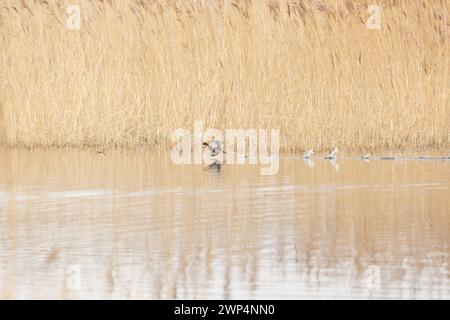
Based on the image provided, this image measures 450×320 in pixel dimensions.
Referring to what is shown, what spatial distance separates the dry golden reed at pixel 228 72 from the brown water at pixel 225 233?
225 cm

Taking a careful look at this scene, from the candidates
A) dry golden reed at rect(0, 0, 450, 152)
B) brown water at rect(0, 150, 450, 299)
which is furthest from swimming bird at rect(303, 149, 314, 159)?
brown water at rect(0, 150, 450, 299)

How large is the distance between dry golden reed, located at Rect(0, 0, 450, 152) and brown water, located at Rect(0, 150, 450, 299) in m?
2.25

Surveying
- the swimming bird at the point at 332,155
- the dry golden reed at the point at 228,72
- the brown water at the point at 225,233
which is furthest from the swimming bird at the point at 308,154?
the brown water at the point at 225,233

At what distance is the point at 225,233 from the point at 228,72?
6376 mm

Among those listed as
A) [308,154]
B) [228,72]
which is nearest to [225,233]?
[308,154]

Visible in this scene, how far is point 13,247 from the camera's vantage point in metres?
5.60

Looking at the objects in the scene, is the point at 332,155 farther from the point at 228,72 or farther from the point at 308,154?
the point at 228,72

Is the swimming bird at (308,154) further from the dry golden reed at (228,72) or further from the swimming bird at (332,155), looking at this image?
the dry golden reed at (228,72)

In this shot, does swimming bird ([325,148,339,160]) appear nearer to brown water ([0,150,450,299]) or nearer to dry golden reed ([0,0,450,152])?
dry golden reed ([0,0,450,152])

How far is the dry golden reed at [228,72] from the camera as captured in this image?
11984 millimetres

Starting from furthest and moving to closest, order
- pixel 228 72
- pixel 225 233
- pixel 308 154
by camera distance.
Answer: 1. pixel 228 72
2. pixel 308 154
3. pixel 225 233

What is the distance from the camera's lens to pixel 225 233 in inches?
237
